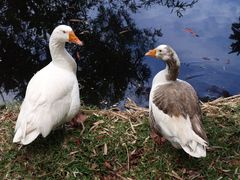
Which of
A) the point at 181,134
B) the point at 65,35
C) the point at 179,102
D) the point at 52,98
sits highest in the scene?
the point at 65,35

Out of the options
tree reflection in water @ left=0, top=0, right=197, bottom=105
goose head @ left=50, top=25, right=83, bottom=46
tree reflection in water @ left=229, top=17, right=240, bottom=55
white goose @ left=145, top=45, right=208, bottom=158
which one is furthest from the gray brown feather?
tree reflection in water @ left=229, top=17, right=240, bottom=55

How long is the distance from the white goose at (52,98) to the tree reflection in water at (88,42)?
1.20 meters

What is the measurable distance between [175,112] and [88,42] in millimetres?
3276

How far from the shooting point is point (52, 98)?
5.46m

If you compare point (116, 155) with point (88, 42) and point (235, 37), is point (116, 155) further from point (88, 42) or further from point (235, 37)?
point (235, 37)

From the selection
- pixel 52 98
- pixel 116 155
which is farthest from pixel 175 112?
pixel 52 98

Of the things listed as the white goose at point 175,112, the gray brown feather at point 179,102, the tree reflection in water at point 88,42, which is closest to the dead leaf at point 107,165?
the white goose at point 175,112

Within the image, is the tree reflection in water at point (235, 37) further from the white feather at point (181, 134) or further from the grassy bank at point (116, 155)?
the white feather at point (181, 134)

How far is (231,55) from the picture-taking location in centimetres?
793

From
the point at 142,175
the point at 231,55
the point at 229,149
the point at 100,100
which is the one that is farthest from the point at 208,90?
the point at 142,175

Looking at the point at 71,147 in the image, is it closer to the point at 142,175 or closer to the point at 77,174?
the point at 77,174

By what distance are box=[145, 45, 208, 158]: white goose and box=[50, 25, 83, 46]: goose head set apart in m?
0.86

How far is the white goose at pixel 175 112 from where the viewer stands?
4961mm

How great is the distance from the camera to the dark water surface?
7488 millimetres
